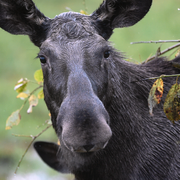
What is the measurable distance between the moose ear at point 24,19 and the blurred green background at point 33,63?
423 centimetres

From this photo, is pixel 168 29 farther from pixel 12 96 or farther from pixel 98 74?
pixel 98 74

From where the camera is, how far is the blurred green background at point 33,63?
801cm

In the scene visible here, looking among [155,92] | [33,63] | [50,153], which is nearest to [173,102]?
[155,92]

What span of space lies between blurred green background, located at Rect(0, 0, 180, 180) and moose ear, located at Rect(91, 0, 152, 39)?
4.42 meters

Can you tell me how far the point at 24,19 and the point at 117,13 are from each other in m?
1.14

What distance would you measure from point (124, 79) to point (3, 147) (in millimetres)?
5338

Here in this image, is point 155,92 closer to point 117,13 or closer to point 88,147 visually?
point 88,147

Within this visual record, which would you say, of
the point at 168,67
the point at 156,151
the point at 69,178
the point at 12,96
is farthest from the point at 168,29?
the point at 156,151

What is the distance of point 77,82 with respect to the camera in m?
3.36

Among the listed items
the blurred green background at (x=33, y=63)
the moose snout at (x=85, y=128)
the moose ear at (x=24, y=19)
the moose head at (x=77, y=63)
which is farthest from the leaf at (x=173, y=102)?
the blurred green background at (x=33, y=63)

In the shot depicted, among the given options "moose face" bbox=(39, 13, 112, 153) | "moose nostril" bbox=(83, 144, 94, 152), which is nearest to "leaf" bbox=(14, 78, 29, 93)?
"moose face" bbox=(39, 13, 112, 153)

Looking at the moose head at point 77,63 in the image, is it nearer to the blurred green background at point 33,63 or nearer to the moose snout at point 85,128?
the moose snout at point 85,128

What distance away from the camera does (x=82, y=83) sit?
3.35 m

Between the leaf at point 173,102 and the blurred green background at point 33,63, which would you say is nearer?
the leaf at point 173,102
